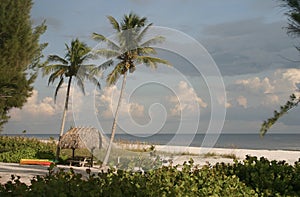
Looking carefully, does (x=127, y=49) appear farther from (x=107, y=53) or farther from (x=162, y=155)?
(x=162, y=155)

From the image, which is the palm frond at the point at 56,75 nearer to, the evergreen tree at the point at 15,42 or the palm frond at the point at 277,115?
the evergreen tree at the point at 15,42

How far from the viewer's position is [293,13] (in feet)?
26.9

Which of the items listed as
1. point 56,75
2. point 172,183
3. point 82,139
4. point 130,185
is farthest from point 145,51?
point 130,185

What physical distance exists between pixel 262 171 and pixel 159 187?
2460mm

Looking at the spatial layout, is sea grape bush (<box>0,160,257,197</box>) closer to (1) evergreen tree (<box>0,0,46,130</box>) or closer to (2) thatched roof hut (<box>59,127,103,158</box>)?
(1) evergreen tree (<box>0,0,46,130</box>)

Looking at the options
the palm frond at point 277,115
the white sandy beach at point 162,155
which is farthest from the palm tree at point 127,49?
the palm frond at point 277,115

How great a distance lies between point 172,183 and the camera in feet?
15.5

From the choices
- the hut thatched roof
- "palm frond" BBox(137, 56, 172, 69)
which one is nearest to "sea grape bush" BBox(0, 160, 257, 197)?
"palm frond" BBox(137, 56, 172, 69)

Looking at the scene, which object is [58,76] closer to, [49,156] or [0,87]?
[49,156]

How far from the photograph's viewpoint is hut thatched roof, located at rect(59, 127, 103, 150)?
21.7 metres

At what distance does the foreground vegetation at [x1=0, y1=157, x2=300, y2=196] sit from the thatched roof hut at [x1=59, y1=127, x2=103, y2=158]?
1585cm

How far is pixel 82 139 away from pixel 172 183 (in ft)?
57.5

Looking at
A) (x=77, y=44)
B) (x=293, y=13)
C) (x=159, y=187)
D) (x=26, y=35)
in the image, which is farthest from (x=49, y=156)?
(x=159, y=187)

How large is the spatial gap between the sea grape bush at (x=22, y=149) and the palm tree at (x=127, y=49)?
15.6 feet
